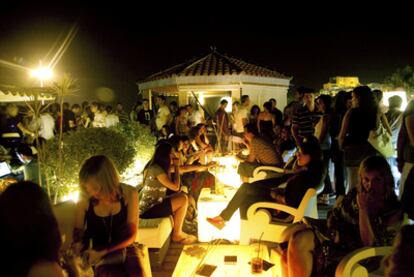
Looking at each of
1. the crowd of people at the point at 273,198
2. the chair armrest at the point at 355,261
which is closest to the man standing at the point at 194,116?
the crowd of people at the point at 273,198

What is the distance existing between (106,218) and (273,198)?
204cm

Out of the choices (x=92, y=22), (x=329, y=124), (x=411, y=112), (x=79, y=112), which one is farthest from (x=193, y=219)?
(x=92, y=22)

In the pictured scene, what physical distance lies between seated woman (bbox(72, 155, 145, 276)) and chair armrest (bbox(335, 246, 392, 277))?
1512mm

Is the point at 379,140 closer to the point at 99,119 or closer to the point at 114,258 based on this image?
the point at 114,258

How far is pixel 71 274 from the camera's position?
2.13m

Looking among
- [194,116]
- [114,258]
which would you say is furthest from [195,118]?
[114,258]

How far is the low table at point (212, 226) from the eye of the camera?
440cm

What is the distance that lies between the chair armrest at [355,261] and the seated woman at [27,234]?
1.76 m

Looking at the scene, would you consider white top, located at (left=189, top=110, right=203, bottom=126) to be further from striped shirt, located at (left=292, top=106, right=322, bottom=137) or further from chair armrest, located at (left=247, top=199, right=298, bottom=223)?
chair armrest, located at (left=247, top=199, right=298, bottom=223)

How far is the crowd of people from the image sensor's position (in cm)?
175

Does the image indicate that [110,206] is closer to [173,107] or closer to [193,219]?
[193,219]

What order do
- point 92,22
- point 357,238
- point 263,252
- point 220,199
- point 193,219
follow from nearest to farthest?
point 357,238, point 263,252, point 220,199, point 193,219, point 92,22

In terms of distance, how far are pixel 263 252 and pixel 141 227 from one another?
1.46 m

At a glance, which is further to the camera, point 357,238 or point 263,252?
point 263,252
